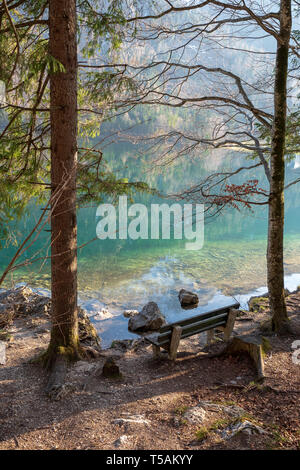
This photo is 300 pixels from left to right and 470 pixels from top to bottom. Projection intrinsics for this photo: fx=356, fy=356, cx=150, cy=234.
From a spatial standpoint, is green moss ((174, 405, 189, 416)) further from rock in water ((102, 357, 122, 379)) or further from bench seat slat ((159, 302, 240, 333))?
bench seat slat ((159, 302, 240, 333))

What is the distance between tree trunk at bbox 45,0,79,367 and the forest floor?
25.7 inches

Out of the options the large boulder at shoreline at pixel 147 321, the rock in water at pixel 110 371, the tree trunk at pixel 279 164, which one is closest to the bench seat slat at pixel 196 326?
the rock in water at pixel 110 371

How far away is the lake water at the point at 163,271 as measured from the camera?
10789 mm

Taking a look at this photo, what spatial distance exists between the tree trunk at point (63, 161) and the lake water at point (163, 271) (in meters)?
2.17

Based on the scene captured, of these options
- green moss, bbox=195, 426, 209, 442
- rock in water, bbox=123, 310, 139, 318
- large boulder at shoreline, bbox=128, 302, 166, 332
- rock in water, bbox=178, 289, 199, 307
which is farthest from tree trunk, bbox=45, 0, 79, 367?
rock in water, bbox=178, 289, 199, 307

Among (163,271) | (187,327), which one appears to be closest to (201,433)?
(187,327)

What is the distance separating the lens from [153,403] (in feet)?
13.2

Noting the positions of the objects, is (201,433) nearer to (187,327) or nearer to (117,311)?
(187,327)

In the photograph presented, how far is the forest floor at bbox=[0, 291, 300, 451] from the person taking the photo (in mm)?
3176

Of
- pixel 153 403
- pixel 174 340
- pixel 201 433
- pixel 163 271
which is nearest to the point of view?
pixel 201 433

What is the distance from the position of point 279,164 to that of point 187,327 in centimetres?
306

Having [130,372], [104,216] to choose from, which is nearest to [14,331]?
[130,372]

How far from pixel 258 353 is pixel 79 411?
2389 mm

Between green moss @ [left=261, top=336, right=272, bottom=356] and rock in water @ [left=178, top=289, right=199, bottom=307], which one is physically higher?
green moss @ [left=261, top=336, right=272, bottom=356]
